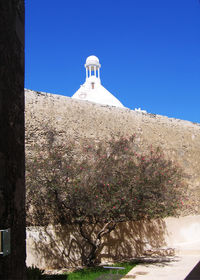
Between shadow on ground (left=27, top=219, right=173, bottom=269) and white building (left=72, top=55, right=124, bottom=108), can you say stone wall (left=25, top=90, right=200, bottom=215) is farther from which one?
white building (left=72, top=55, right=124, bottom=108)

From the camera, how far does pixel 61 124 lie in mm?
11109

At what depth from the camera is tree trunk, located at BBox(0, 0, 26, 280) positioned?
208 cm

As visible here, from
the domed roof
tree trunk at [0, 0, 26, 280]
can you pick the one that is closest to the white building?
the domed roof

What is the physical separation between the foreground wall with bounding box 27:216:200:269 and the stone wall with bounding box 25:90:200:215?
3.84 ft

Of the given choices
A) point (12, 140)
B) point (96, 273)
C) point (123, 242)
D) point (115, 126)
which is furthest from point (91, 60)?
point (12, 140)

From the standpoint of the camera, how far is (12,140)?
2193 millimetres

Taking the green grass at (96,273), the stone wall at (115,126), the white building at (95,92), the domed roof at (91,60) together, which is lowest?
the green grass at (96,273)

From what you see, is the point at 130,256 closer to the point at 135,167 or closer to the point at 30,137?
the point at 135,167

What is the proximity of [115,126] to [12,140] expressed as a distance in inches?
415

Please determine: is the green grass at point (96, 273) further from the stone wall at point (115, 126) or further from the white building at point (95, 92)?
the white building at point (95, 92)

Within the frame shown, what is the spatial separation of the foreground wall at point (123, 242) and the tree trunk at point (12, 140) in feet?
24.0

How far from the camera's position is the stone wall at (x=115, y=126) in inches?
424

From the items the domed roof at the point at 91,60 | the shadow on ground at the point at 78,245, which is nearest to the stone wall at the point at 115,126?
the shadow on ground at the point at 78,245

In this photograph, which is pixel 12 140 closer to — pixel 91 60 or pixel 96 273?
pixel 96 273
